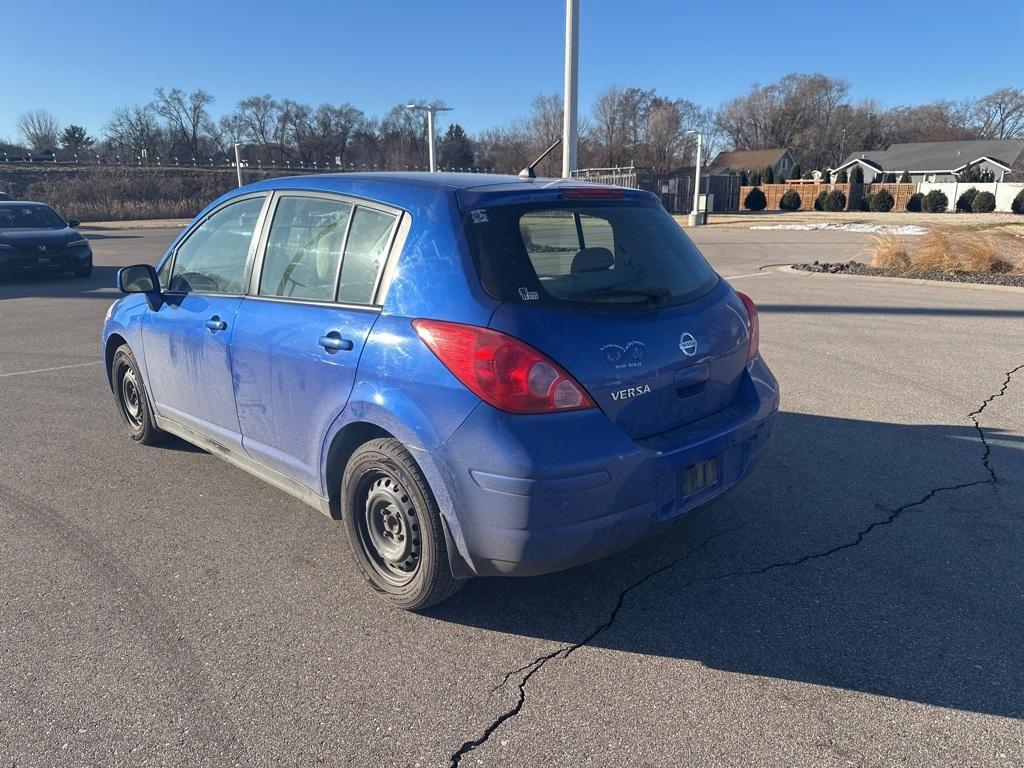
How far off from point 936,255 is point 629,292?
40.9 ft

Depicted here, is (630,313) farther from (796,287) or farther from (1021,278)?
(1021,278)

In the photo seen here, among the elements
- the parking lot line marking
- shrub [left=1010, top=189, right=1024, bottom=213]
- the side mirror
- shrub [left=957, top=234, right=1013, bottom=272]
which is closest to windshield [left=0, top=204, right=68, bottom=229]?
the parking lot line marking

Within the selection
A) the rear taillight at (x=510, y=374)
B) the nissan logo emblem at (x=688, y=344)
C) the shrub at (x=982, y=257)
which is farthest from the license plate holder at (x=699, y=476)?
the shrub at (x=982, y=257)

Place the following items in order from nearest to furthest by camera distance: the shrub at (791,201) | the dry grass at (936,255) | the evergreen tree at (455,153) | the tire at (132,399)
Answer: the tire at (132,399)
the dry grass at (936,255)
the shrub at (791,201)
the evergreen tree at (455,153)

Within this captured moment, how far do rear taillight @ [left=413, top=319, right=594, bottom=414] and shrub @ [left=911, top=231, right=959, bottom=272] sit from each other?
1281 centimetres

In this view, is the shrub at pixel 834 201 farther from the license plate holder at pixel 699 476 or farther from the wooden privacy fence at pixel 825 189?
the license plate holder at pixel 699 476

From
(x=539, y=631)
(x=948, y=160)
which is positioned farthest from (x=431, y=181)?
(x=948, y=160)

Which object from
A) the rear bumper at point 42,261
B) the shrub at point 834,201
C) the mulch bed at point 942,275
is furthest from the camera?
the shrub at point 834,201

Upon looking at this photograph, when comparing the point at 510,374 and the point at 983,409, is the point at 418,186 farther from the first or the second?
the point at 983,409

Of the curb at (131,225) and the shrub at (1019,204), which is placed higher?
the shrub at (1019,204)

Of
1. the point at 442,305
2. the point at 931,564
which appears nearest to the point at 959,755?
the point at 931,564

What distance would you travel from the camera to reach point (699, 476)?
3102 millimetres

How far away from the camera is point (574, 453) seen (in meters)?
2.68

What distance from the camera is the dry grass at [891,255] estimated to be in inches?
546
